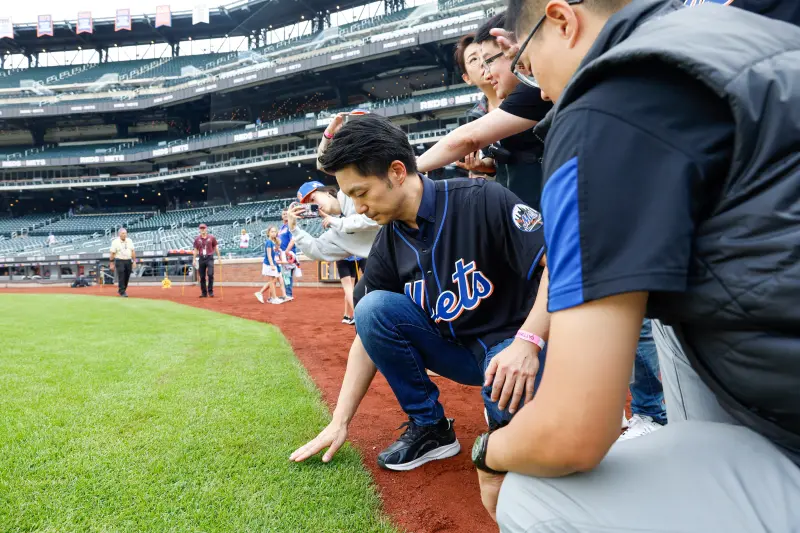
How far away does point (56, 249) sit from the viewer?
26422 mm

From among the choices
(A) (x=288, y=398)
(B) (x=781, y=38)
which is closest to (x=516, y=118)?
(B) (x=781, y=38)

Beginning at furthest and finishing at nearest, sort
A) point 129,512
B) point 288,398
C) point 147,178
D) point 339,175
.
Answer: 1. point 147,178
2. point 288,398
3. point 339,175
4. point 129,512

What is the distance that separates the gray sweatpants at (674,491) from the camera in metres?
0.75

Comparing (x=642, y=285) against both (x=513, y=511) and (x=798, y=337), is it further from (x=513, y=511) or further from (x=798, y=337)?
(x=513, y=511)

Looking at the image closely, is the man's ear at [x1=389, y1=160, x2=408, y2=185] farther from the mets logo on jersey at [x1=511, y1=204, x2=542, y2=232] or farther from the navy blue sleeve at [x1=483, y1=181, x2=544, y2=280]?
the mets logo on jersey at [x1=511, y1=204, x2=542, y2=232]

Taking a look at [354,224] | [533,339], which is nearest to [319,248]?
[354,224]

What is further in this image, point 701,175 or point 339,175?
point 339,175

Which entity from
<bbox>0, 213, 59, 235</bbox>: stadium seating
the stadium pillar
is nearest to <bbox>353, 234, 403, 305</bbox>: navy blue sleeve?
<bbox>0, 213, 59, 235</bbox>: stadium seating

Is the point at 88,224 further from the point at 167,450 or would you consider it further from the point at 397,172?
the point at 397,172

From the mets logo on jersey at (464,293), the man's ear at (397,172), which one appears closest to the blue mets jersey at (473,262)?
the mets logo on jersey at (464,293)

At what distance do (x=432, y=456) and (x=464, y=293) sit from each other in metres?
0.78

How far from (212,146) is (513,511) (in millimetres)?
32532

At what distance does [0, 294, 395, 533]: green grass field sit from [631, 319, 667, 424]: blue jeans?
1.37m

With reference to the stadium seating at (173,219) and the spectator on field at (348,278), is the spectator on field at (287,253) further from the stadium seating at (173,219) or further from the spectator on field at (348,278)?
the stadium seating at (173,219)
